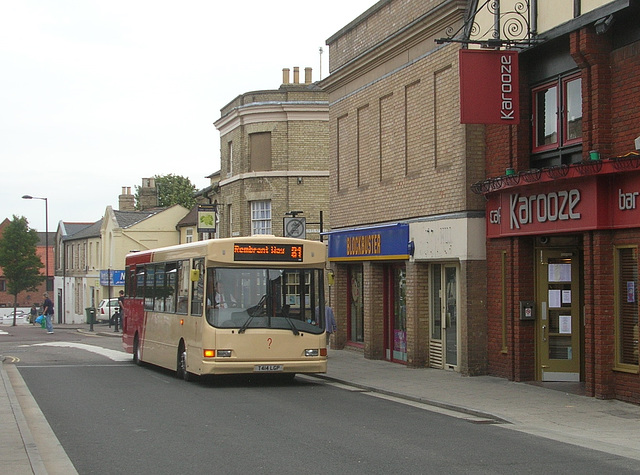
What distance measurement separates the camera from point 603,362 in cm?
A: 1466

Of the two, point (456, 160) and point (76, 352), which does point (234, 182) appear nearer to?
point (76, 352)

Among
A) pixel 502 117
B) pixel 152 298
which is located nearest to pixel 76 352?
pixel 152 298

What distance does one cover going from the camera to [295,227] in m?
27.7

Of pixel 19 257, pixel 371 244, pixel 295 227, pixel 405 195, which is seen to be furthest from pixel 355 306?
pixel 19 257

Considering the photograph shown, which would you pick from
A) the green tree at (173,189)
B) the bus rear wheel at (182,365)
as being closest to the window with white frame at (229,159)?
the bus rear wheel at (182,365)

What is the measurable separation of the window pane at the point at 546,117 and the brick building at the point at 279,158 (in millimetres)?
21605

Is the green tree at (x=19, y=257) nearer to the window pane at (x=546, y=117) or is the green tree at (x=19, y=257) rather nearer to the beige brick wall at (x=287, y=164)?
the beige brick wall at (x=287, y=164)

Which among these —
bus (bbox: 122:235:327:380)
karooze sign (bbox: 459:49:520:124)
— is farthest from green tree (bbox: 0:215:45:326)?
karooze sign (bbox: 459:49:520:124)

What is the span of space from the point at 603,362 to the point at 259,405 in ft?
17.9

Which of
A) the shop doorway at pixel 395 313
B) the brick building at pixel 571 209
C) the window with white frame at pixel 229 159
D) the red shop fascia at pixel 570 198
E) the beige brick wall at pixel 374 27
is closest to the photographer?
the red shop fascia at pixel 570 198

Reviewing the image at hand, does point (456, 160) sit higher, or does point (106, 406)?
point (456, 160)

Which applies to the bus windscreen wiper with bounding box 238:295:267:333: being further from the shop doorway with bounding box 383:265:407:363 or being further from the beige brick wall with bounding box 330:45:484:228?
the shop doorway with bounding box 383:265:407:363

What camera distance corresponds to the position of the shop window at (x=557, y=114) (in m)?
16.0

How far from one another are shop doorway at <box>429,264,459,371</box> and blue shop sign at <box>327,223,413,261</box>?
103 cm
